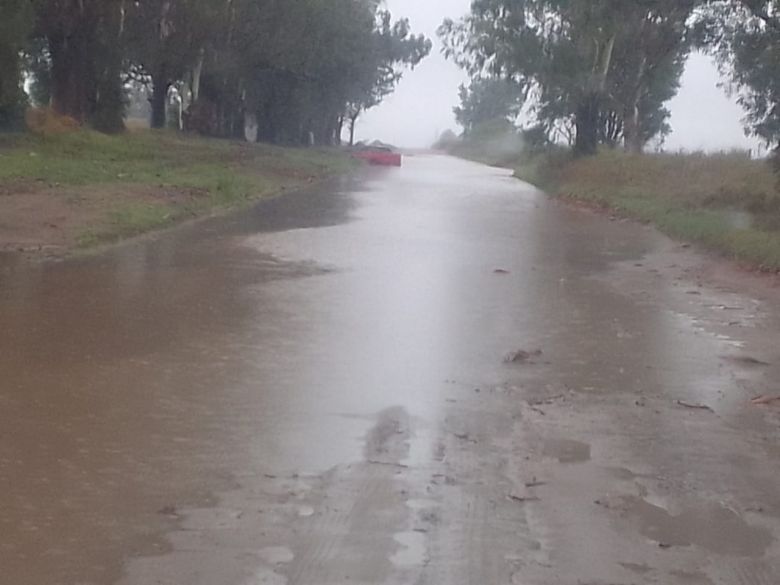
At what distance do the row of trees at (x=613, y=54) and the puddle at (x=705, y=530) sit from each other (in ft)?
53.6

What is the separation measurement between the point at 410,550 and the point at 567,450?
2009mm

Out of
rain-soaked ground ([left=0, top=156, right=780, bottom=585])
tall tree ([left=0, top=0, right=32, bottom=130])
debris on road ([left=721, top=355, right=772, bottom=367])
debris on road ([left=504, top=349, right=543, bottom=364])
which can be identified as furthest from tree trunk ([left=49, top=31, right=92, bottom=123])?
debris on road ([left=721, top=355, right=772, bottom=367])

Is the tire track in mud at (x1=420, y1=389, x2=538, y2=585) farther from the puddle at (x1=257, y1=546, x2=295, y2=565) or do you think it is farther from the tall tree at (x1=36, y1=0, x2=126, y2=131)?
the tall tree at (x1=36, y1=0, x2=126, y2=131)

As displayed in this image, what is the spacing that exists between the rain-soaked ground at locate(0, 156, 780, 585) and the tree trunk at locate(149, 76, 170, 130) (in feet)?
110

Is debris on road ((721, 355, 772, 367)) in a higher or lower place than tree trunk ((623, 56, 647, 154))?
lower

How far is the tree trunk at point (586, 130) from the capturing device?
42.9 m

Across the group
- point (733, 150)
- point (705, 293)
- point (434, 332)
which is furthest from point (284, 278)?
point (733, 150)

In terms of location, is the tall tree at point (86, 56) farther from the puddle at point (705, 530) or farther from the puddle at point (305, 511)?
the puddle at point (705, 530)

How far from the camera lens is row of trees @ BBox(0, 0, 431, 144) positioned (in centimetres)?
3600

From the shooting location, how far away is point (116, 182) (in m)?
24.4

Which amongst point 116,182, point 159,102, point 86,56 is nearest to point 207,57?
point 159,102

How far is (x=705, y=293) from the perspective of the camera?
14.4 meters

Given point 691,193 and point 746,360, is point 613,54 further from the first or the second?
point 746,360

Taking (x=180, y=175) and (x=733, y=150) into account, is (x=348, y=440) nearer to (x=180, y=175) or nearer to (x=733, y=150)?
(x=180, y=175)
